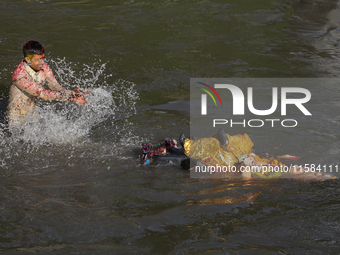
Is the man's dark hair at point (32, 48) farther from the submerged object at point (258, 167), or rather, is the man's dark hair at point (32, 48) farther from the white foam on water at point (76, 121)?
the submerged object at point (258, 167)

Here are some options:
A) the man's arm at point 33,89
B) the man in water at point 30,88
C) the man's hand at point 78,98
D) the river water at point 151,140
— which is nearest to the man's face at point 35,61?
Result: the man in water at point 30,88

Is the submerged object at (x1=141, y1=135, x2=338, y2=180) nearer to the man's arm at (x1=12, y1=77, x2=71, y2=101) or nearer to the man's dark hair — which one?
the man's arm at (x1=12, y1=77, x2=71, y2=101)

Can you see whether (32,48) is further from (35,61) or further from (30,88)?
(30,88)

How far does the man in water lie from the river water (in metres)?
0.32

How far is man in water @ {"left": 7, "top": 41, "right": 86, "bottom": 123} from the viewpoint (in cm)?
592

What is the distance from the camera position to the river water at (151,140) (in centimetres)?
404

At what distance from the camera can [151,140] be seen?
6.48 m

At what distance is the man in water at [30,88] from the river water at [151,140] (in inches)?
12.7

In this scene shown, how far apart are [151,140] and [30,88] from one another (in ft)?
6.82

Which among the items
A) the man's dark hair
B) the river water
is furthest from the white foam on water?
the man's dark hair

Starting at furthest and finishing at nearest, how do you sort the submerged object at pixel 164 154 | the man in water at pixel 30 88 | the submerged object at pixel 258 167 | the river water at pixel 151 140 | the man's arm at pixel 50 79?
1. the man's arm at pixel 50 79
2. the man in water at pixel 30 88
3. the submerged object at pixel 164 154
4. the submerged object at pixel 258 167
5. the river water at pixel 151 140

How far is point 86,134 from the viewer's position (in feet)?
22.3

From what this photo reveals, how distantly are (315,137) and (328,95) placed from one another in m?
1.91

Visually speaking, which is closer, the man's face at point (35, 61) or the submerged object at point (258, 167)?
the submerged object at point (258, 167)
